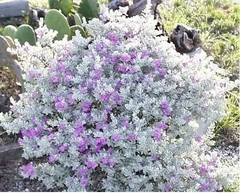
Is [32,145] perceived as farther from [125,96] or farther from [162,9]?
[162,9]

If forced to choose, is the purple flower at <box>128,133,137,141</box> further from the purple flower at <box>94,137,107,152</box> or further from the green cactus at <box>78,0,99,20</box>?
the green cactus at <box>78,0,99,20</box>

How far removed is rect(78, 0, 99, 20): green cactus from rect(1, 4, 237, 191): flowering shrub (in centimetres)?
105

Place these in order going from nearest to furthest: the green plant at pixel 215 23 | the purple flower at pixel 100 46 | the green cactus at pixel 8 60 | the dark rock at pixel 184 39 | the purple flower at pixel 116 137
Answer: the purple flower at pixel 116 137
the purple flower at pixel 100 46
the green cactus at pixel 8 60
the dark rock at pixel 184 39
the green plant at pixel 215 23

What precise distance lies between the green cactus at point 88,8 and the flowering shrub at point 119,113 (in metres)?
1.05

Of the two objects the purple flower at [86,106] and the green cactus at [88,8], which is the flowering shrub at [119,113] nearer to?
the purple flower at [86,106]

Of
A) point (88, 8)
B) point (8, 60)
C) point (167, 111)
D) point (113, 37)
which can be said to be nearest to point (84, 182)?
point (167, 111)

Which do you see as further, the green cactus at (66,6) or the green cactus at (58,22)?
the green cactus at (66,6)

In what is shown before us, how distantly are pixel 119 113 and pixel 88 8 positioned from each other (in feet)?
4.72

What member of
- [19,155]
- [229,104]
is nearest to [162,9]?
[229,104]

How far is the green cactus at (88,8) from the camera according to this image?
4.19 meters

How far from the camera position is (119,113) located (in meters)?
2.97

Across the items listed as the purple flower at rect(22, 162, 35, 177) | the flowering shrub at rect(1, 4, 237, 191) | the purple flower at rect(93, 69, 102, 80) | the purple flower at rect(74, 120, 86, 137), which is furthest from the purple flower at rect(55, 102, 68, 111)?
the purple flower at rect(22, 162, 35, 177)

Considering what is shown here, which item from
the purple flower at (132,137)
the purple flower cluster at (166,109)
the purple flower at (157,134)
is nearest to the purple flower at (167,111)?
the purple flower cluster at (166,109)

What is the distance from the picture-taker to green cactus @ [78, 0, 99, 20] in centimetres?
419
